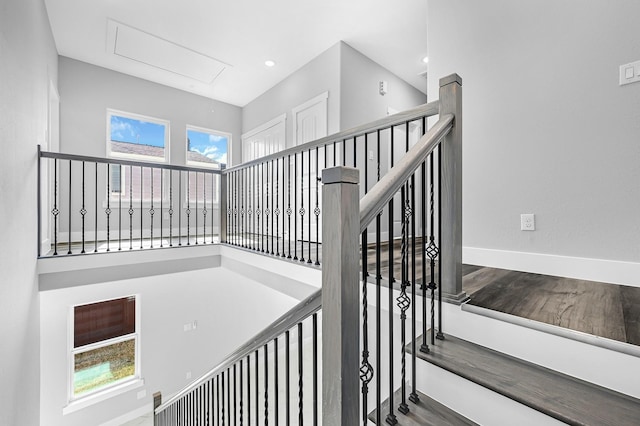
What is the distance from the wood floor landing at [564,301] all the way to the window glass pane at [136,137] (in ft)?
17.8

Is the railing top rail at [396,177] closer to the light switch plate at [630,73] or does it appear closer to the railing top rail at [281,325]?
the railing top rail at [281,325]

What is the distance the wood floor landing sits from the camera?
109 centimetres

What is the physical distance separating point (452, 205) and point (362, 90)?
330 centimetres

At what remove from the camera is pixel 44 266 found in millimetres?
2891

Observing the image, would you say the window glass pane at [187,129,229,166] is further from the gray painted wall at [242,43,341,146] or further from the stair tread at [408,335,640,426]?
the stair tread at [408,335,640,426]

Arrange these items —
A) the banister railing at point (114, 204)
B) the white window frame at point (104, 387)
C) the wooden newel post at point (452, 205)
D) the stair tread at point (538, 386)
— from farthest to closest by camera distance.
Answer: the white window frame at point (104, 387) → the banister railing at point (114, 204) → the wooden newel post at point (452, 205) → the stair tread at point (538, 386)

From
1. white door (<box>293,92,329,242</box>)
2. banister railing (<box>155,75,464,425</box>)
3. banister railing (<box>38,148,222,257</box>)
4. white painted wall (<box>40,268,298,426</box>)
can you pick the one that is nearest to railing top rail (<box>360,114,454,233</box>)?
banister railing (<box>155,75,464,425</box>)

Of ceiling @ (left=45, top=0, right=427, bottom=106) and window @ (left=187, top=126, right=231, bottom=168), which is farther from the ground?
ceiling @ (left=45, top=0, right=427, bottom=106)

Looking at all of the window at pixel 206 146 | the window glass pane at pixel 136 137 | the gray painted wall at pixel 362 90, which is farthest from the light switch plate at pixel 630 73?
the window glass pane at pixel 136 137

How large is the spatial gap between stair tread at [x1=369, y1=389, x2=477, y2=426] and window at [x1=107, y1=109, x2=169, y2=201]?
4.95 meters

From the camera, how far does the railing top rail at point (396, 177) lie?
2.61 feet

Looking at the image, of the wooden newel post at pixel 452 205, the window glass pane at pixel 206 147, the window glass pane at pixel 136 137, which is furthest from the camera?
the window glass pane at pixel 206 147

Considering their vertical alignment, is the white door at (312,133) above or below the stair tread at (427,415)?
above

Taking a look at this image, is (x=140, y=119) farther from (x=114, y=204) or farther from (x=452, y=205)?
(x=452, y=205)
